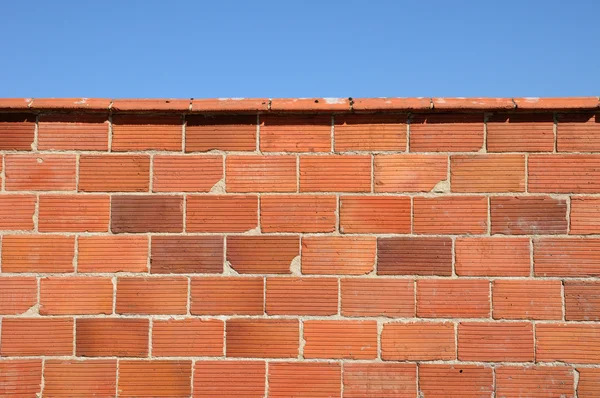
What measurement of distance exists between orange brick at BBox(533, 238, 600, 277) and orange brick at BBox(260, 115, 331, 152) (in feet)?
3.28

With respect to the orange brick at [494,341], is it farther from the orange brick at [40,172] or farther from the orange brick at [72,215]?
the orange brick at [40,172]

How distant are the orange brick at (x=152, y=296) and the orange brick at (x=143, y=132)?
0.59 meters

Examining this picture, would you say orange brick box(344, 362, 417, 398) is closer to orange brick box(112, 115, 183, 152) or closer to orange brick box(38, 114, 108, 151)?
orange brick box(112, 115, 183, 152)

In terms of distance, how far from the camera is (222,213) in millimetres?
2367

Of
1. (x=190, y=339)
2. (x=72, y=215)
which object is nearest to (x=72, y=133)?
(x=72, y=215)

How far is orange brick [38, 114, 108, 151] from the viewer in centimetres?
241

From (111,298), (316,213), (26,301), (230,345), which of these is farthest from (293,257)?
(26,301)

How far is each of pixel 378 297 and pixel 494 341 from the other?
1.70 feet

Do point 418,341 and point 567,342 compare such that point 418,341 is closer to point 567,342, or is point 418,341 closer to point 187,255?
point 567,342

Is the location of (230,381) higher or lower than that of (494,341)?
lower

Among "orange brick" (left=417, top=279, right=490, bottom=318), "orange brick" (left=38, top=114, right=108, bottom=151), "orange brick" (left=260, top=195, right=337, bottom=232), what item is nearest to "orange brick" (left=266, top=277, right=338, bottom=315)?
"orange brick" (left=260, top=195, right=337, bottom=232)

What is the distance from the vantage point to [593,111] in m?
2.34

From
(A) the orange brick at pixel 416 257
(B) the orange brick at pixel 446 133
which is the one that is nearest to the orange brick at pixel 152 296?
(A) the orange brick at pixel 416 257

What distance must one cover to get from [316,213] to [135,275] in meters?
0.82
